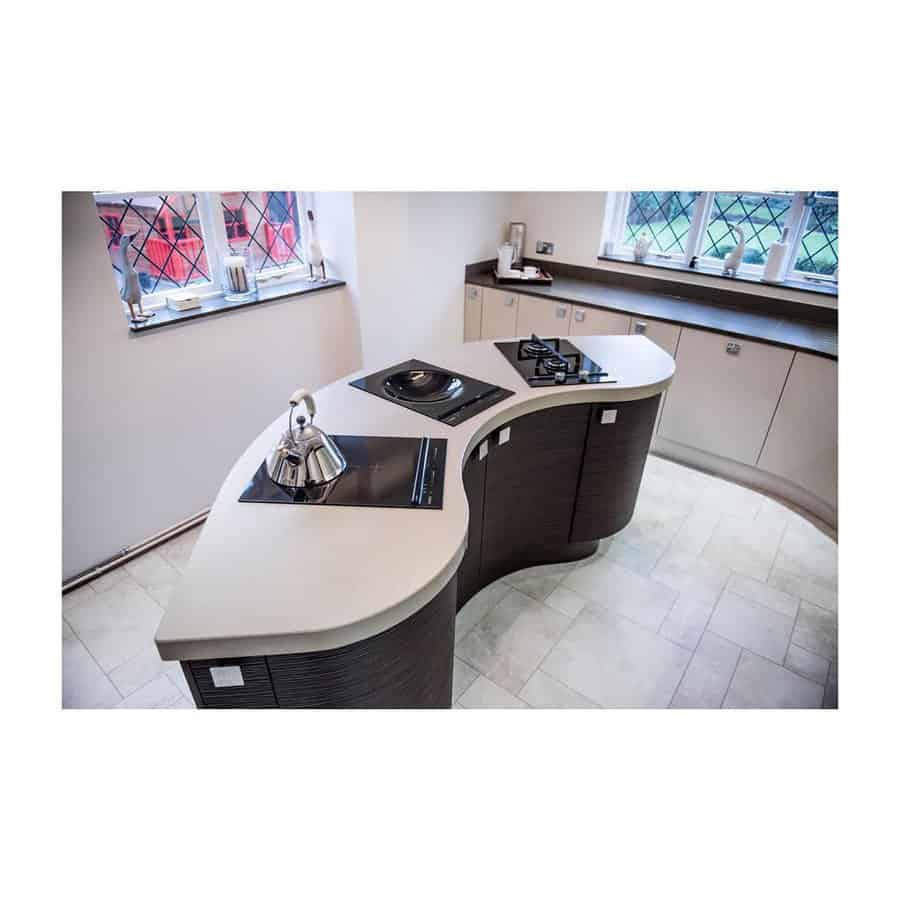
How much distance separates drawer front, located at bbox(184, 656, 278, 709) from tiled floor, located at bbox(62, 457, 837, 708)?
3.02ft

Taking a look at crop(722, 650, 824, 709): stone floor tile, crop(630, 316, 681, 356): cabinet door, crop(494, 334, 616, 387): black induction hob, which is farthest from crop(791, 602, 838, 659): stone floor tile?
crop(630, 316, 681, 356): cabinet door

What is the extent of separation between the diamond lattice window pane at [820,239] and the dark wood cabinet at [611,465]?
1.75 metres

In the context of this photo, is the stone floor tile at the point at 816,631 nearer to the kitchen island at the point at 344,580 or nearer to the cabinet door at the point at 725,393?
the cabinet door at the point at 725,393

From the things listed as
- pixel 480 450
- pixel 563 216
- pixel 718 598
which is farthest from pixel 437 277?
pixel 718 598

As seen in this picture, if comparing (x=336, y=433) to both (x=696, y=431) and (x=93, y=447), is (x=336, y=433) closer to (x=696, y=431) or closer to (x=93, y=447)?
(x=93, y=447)

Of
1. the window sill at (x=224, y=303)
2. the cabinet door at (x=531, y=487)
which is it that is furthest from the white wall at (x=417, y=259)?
the cabinet door at (x=531, y=487)

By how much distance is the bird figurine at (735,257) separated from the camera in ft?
10.7

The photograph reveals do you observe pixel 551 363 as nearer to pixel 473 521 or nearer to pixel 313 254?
pixel 473 521

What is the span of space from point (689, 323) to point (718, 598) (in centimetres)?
148

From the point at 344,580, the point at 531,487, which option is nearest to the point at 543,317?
the point at 531,487

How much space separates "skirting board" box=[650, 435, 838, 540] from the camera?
9.27 feet

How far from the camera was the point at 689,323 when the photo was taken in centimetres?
298

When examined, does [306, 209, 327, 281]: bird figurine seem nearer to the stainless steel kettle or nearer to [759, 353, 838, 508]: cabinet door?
the stainless steel kettle

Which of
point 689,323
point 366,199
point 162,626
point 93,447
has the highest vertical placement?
point 366,199
